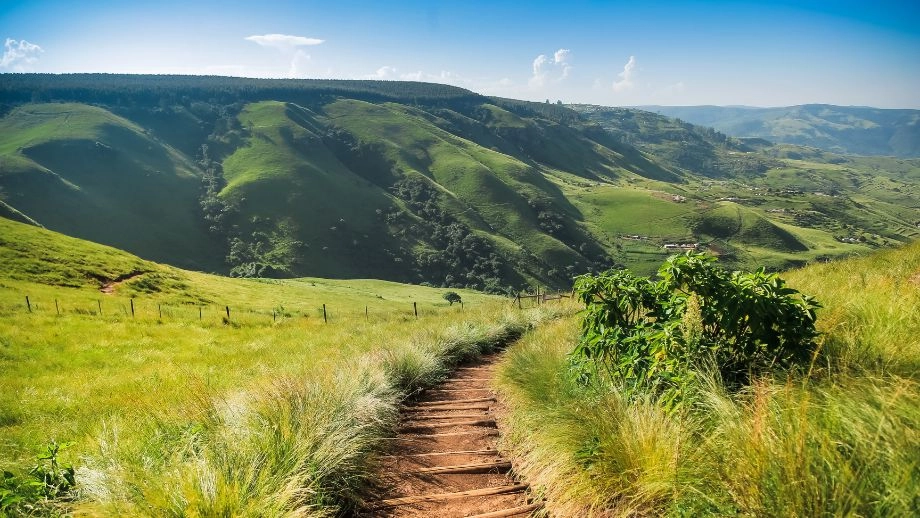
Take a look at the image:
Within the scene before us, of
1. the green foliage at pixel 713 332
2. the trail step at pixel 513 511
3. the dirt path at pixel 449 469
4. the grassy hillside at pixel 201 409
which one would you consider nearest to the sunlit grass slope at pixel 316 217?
the grassy hillside at pixel 201 409

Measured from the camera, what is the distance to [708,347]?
519cm

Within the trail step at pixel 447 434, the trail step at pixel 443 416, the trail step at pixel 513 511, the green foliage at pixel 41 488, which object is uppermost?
the green foliage at pixel 41 488

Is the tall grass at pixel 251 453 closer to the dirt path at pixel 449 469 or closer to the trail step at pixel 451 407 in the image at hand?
the dirt path at pixel 449 469

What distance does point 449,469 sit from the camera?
20.2ft

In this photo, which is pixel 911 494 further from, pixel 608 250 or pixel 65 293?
pixel 608 250

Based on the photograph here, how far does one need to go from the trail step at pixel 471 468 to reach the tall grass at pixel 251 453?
0.75m

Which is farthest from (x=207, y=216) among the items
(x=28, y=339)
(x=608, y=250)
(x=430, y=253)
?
(x=28, y=339)

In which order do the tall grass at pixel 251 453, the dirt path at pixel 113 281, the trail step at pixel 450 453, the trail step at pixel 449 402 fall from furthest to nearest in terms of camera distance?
the dirt path at pixel 113 281
the trail step at pixel 449 402
the trail step at pixel 450 453
the tall grass at pixel 251 453

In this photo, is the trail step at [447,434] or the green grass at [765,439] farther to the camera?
the trail step at [447,434]

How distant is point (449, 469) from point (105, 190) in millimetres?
193408

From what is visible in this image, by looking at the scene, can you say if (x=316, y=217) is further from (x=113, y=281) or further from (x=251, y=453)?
(x=251, y=453)

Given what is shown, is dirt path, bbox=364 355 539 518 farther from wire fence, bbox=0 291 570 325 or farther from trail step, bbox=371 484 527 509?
wire fence, bbox=0 291 570 325

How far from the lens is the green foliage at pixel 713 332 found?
5004mm

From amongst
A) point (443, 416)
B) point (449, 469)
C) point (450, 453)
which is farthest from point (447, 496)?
point (443, 416)
